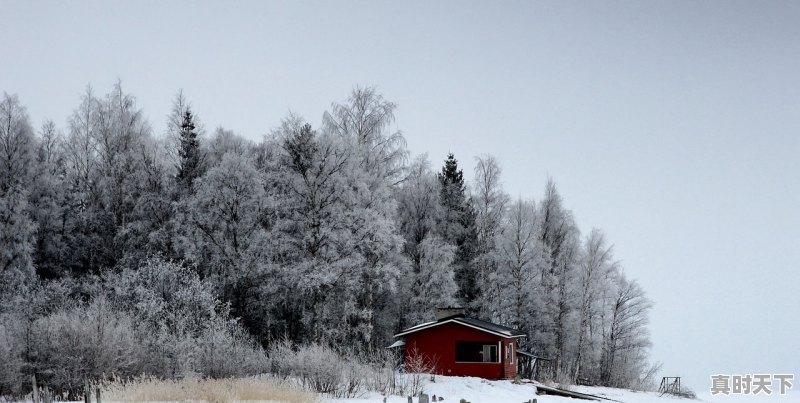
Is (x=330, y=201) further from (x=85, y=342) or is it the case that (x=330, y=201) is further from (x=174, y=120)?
(x=85, y=342)

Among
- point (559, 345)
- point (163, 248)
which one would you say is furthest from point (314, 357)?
point (559, 345)

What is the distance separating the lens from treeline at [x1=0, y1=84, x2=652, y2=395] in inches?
1225

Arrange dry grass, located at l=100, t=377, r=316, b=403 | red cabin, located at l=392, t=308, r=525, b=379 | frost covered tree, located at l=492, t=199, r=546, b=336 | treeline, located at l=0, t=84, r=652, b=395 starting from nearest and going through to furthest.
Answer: dry grass, located at l=100, t=377, r=316, b=403 → treeline, located at l=0, t=84, r=652, b=395 → red cabin, located at l=392, t=308, r=525, b=379 → frost covered tree, located at l=492, t=199, r=546, b=336

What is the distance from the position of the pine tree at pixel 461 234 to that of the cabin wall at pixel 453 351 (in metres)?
10.3

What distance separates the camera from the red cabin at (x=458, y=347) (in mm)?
38531

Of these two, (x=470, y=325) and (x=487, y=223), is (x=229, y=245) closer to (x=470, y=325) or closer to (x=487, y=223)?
(x=470, y=325)

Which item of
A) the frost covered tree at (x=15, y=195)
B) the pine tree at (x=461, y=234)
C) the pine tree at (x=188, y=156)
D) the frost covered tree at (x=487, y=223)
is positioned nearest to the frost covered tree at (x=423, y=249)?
the pine tree at (x=461, y=234)

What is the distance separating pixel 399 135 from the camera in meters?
41.5

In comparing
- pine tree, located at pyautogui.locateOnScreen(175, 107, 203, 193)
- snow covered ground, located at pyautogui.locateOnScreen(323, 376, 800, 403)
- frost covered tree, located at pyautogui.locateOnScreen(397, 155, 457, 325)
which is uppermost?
pine tree, located at pyautogui.locateOnScreen(175, 107, 203, 193)

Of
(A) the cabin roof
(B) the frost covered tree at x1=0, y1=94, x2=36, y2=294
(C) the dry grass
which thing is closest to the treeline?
(B) the frost covered tree at x1=0, y1=94, x2=36, y2=294

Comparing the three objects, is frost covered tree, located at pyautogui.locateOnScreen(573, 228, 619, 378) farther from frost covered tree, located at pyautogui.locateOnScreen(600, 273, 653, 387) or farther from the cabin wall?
the cabin wall

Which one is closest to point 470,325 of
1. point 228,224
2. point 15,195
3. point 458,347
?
point 458,347

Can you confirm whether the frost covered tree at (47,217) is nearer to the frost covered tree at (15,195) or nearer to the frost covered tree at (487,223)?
the frost covered tree at (15,195)

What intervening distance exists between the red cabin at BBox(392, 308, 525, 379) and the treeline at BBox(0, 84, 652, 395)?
10.3ft
